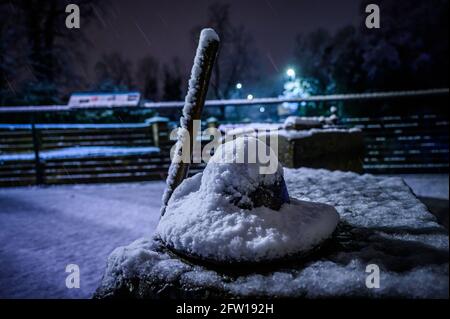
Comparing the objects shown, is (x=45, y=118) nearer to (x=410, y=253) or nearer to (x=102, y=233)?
(x=102, y=233)

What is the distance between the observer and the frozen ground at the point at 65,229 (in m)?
2.29

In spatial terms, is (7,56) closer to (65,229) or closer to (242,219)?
(65,229)

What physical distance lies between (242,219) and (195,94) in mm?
882

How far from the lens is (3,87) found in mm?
14344

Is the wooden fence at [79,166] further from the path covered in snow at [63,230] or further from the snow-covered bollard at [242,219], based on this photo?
the snow-covered bollard at [242,219]

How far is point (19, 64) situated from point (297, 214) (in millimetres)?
18158

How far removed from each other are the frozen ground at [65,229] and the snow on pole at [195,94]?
3.86ft

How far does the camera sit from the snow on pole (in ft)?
5.72

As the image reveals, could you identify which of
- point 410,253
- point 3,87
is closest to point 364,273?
point 410,253
